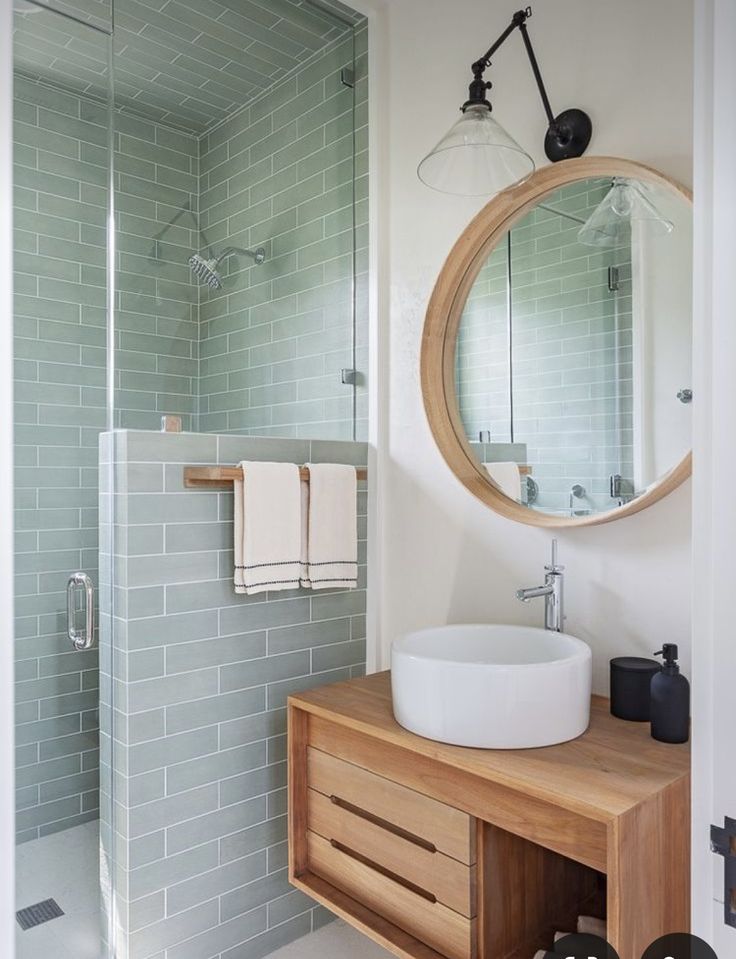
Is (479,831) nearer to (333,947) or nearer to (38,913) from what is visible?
(333,947)

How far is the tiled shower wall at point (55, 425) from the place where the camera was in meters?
1.72

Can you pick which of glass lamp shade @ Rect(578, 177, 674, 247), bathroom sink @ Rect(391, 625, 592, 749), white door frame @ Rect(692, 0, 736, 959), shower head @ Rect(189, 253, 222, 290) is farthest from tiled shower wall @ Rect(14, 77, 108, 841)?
white door frame @ Rect(692, 0, 736, 959)

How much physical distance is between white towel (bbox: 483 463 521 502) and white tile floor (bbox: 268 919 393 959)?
1317mm

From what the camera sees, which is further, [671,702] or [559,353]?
[559,353]

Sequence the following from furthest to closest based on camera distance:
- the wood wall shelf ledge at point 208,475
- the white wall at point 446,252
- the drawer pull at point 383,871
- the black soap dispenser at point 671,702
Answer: the wood wall shelf ledge at point 208,475, the white wall at point 446,252, the drawer pull at point 383,871, the black soap dispenser at point 671,702

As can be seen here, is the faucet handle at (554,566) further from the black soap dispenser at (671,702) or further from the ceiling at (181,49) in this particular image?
the ceiling at (181,49)

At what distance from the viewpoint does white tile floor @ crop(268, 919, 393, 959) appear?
6.76 feet

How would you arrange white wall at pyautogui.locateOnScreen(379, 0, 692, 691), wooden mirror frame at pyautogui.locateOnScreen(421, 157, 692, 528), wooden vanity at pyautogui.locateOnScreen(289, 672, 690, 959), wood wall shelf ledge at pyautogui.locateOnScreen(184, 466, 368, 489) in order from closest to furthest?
wooden vanity at pyautogui.locateOnScreen(289, 672, 690, 959)
white wall at pyautogui.locateOnScreen(379, 0, 692, 691)
wooden mirror frame at pyautogui.locateOnScreen(421, 157, 692, 528)
wood wall shelf ledge at pyautogui.locateOnScreen(184, 466, 368, 489)

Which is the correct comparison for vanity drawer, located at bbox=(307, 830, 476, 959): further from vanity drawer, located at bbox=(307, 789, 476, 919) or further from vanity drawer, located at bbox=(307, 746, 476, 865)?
vanity drawer, located at bbox=(307, 746, 476, 865)

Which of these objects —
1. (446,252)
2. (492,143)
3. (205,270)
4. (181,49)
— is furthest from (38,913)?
(181,49)

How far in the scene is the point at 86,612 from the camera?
180 cm

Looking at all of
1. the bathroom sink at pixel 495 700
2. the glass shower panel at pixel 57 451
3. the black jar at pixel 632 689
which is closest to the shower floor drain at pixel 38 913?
the glass shower panel at pixel 57 451

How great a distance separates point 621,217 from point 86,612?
1.60 m

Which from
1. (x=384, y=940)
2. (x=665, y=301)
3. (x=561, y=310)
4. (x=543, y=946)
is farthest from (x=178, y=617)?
(x=665, y=301)
